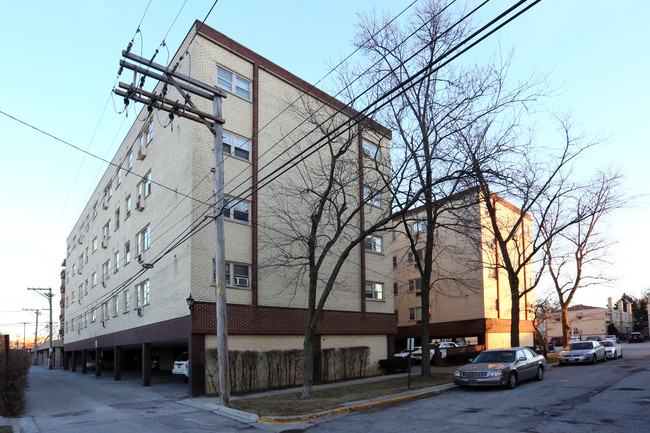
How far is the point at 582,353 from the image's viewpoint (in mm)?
27922

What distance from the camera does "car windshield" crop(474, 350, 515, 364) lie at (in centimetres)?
1808

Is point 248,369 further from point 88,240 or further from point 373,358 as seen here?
point 88,240

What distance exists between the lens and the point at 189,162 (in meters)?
21.0

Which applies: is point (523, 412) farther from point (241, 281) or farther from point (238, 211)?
point (238, 211)

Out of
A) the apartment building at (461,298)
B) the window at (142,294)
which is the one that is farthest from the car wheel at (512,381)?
the apartment building at (461,298)

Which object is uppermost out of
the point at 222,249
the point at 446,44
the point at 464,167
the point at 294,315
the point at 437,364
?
the point at 446,44

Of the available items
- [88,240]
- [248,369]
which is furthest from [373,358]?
[88,240]

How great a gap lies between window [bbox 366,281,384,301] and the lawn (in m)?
7.79

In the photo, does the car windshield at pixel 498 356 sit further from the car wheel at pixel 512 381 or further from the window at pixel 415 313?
the window at pixel 415 313

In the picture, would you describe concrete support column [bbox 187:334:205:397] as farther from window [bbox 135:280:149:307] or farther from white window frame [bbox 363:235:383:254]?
white window frame [bbox 363:235:383:254]

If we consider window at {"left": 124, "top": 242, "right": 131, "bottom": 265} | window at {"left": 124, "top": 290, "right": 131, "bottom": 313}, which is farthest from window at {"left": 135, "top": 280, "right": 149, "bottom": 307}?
window at {"left": 124, "top": 242, "right": 131, "bottom": 265}

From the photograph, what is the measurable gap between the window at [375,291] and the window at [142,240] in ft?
39.4

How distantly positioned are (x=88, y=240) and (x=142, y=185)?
19400 mm

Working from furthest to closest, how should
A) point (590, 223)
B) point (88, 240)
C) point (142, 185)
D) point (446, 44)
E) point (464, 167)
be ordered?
point (88, 240), point (590, 223), point (142, 185), point (446, 44), point (464, 167)
